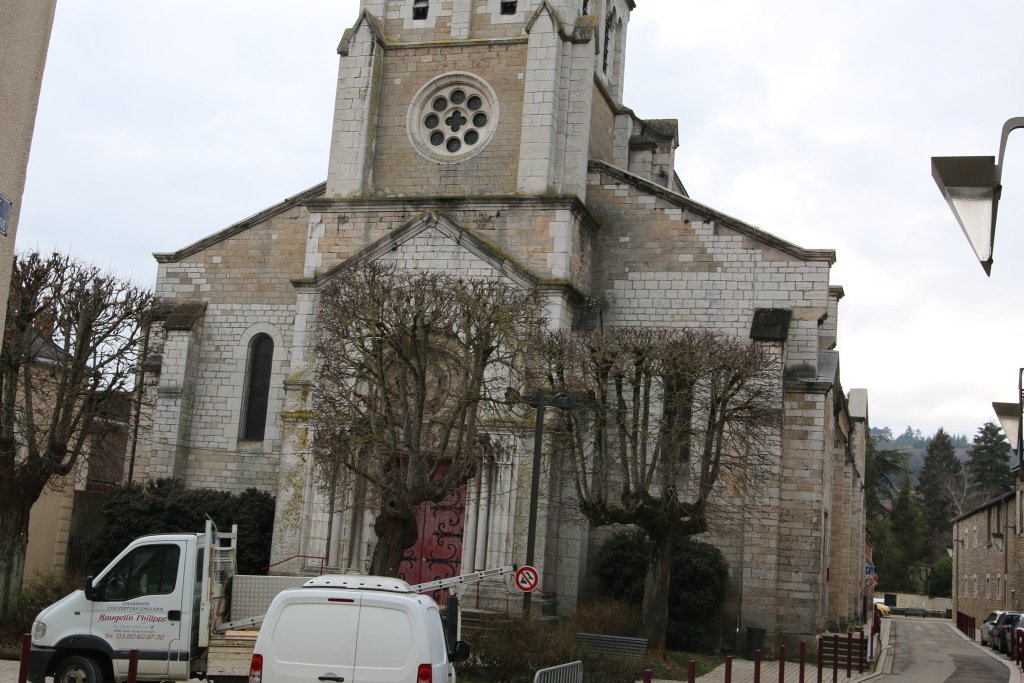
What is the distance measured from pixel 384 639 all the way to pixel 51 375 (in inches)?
572

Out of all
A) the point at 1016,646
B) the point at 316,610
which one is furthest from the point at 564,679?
the point at 1016,646

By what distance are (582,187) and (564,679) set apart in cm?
1429

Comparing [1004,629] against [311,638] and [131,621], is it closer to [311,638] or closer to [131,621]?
[131,621]

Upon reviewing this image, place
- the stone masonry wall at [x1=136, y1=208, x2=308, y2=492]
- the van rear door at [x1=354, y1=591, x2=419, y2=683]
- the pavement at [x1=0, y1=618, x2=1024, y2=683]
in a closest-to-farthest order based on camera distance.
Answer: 1. the van rear door at [x1=354, y1=591, x2=419, y2=683]
2. the pavement at [x1=0, y1=618, x2=1024, y2=683]
3. the stone masonry wall at [x1=136, y1=208, x2=308, y2=492]

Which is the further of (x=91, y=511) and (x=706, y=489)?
(x=91, y=511)

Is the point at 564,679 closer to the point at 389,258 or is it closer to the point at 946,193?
the point at 946,193

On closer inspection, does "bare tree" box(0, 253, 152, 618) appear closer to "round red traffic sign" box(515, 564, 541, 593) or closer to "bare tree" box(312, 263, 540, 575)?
"bare tree" box(312, 263, 540, 575)

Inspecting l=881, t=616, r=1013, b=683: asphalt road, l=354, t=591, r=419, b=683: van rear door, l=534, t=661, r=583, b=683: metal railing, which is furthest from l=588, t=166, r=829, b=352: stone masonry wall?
l=354, t=591, r=419, b=683: van rear door

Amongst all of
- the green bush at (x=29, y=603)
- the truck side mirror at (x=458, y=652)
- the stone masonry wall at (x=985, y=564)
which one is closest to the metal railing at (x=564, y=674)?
the truck side mirror at (x=458, y=652)

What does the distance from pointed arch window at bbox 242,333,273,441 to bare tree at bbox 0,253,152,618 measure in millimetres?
4746

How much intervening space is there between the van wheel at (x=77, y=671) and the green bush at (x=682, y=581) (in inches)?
491

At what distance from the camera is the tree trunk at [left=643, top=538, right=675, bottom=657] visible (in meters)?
21.2

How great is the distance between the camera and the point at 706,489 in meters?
21.4

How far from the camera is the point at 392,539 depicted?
2047cm
